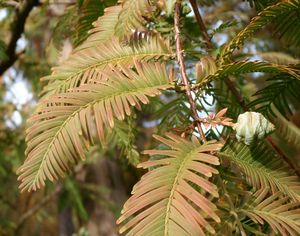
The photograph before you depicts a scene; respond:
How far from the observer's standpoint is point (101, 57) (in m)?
0.61

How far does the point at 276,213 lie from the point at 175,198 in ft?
0.41

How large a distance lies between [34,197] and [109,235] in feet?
2.36

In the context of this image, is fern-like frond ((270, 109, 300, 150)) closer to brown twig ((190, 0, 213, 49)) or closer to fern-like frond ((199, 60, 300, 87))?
brown twig ((190, 0, 213, 49))

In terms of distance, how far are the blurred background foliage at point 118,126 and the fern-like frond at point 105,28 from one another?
76mm

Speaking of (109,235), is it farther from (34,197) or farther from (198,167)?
(198,167)

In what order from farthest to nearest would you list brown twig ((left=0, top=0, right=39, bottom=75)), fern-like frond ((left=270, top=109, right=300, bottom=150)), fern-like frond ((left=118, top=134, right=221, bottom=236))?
brown twig ((left=0, top=0, right=39, bottom=75)) < fern-like frond ((left=270, top=109, right=300, bottom=150)) < fern-like frond ((left=118, top=134, right=221, bottom=236))

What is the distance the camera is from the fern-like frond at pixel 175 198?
380 millimetres

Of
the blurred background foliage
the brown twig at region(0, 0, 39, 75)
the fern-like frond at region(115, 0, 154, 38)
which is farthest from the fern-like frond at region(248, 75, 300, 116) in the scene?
the brown twig at region(0, 0, 39, 75)

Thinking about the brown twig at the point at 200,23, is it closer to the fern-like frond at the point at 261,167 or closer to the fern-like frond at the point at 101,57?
the fern-like frond at the point at 101,57

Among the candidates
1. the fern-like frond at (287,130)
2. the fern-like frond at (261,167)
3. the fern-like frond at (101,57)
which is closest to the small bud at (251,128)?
the fern-like frond at (261,167)

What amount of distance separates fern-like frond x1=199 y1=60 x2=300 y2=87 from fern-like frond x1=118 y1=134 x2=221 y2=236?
11 cm

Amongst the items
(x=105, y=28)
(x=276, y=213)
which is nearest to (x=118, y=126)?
(x=105, y=28)

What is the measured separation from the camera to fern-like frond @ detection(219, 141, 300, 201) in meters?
0.49

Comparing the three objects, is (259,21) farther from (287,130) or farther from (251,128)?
(287,130)
